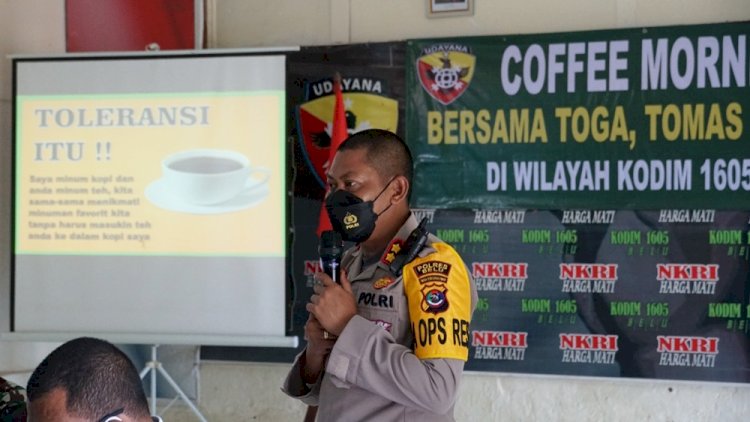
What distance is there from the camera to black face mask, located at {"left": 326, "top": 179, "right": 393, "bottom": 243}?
1.78 meters

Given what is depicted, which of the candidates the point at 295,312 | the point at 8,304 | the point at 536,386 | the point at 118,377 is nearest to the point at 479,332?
the point at 536,386

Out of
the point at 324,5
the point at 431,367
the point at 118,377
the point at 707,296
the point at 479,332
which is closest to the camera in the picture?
the point at 118,377

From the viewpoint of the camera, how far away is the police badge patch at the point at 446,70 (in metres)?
4.50

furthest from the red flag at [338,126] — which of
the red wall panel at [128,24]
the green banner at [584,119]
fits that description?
the red wall panel at [128,24]

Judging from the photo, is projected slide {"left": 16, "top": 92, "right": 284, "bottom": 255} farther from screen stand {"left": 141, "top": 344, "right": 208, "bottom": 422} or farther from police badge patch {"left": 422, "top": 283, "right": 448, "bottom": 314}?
police badge patch {"left": 422, "top": 283, "right": 448, "bottom": 314}

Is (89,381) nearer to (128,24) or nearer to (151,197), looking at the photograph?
(151,197)

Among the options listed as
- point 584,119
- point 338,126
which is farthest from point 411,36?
point 584,119

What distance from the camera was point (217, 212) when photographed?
4316 mm

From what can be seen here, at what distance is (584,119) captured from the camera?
434 cm

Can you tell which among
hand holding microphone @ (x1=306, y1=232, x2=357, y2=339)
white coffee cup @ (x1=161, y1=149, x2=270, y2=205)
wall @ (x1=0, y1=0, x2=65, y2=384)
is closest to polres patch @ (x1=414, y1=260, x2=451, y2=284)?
hand holding microphone @ (x1=306, y1=232, x2=357, y2=339)

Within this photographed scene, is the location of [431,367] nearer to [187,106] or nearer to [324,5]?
[187,106]

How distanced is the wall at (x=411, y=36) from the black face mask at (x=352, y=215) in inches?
112

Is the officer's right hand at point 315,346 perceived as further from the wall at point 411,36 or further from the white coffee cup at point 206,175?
the wall at point 411,36

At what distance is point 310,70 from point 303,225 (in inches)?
31.7
